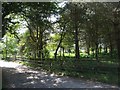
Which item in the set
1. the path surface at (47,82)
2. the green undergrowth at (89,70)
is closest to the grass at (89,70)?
the green undergrowth at (89,70)

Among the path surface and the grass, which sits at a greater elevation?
the grass

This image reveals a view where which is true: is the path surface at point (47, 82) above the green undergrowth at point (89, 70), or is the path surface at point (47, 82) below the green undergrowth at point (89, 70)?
below

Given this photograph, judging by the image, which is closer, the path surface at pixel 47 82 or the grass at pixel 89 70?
the path surface at pixel 47 82

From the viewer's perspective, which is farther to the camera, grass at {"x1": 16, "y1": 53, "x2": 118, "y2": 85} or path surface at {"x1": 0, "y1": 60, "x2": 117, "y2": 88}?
grass at {"x1": 16, "y1": 53, "x2": 118, "y2": 85}

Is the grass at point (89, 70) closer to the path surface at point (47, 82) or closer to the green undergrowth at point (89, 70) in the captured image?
the green undergrowth at point (89, 70)

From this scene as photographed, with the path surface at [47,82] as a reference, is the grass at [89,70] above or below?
above

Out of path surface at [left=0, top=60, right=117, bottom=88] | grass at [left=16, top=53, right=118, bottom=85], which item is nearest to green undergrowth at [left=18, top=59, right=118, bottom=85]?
grass at [left=16, top=53, right=118, bottom=85]

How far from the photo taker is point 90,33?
25.3 metres

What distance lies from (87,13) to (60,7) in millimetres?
3893

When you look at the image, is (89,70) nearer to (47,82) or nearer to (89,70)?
(89,70)

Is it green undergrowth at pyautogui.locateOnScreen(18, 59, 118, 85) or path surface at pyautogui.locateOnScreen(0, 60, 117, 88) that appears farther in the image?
green undergrowth at pyautogui.locateOnScreen(18, 59, 118, 85)

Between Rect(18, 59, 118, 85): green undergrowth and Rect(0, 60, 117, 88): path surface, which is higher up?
Rect(18, 59, 118, 85): green undergrowth

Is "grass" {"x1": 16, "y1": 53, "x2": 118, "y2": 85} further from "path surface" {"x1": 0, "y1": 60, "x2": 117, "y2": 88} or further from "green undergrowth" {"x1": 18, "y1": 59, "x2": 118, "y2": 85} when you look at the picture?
"path surface" {"x1": 0, "y1": 60, "x2": 117, "y2": 88}

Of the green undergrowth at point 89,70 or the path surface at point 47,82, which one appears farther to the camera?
the green undergrowth at point 89,70
